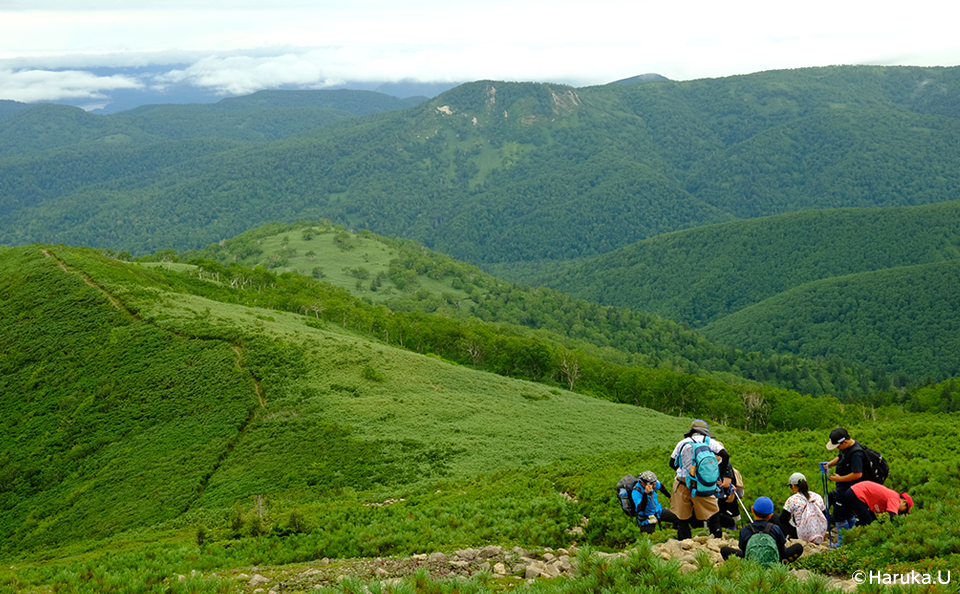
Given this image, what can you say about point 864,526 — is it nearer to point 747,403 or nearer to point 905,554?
point 905,554

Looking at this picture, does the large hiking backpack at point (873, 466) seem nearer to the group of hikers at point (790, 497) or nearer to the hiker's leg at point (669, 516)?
the group of hikers at point (790, 497)

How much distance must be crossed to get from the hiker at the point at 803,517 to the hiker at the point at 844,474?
69 cm

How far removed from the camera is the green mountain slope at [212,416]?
4434 centimetres

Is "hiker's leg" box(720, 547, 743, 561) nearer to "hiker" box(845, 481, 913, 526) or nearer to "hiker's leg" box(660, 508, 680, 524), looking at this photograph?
"hiker's leg" box(660, 508, 680, 524)

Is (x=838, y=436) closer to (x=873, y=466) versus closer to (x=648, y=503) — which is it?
(x=873, y=466)

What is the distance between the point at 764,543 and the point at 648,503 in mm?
4745

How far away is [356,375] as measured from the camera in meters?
67.0

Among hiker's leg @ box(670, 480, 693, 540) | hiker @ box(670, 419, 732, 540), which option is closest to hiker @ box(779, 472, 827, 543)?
hiker @ box(670, 419, 732, 540)

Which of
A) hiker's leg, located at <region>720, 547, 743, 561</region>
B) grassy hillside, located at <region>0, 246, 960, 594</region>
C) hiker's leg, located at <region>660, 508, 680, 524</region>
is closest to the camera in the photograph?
hiker's leg, located at <region>720, 547, 743, 561</region>

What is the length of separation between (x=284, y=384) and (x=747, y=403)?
75.9m

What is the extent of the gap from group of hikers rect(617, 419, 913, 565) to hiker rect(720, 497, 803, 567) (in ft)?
2.14

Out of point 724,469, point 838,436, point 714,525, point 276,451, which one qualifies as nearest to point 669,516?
point 714,525

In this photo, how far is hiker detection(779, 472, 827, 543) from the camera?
15672mm

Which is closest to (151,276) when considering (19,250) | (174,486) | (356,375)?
(19,250)
